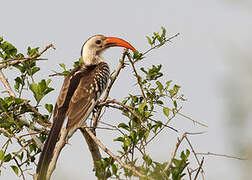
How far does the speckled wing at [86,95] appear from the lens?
4.55 m

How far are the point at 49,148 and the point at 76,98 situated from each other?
3.75 feet

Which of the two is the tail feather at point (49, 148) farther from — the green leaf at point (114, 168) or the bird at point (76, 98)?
the green leaf at point (114, 168)

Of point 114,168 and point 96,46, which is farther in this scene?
point 96,46

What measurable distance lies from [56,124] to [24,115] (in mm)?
392

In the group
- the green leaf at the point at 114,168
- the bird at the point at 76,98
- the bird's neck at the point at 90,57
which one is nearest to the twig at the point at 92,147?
the bird at the point at 76,98

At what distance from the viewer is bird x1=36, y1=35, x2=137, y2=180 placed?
3795 mm

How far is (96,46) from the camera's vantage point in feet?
21.4

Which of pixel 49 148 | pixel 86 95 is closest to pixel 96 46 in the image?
pixel 86 95

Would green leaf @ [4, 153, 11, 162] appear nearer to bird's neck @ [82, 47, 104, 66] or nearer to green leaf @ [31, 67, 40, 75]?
green leaf @ [31, 67, 40, 75]

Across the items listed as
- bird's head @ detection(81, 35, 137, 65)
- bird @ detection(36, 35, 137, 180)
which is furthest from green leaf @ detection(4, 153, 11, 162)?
bird's head @ detection(81, 35, 137, 65)

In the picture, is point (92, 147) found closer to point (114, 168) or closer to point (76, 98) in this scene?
point (76, 98)

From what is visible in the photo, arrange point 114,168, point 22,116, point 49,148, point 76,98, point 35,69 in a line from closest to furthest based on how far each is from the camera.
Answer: point 114,168 < point 49,148 < point 22,116 < point 35,69 < point 76,98

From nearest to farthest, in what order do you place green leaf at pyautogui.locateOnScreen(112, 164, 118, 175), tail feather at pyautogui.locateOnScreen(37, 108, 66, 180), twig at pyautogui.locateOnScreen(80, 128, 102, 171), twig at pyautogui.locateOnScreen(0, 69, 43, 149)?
green leaf at pyautogui.locateOnScreen(112, 164, 118, 175)
tail feather at pyautogui.locateOnScreen(37, 108, 66, 180)
twig at pyautogui.locateOnScreen(0, 69, 43, 149)
twig at pyautogui.locateOnScreen(80, 128, 102, 171)

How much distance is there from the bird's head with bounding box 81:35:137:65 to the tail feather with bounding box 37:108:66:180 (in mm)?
1989
